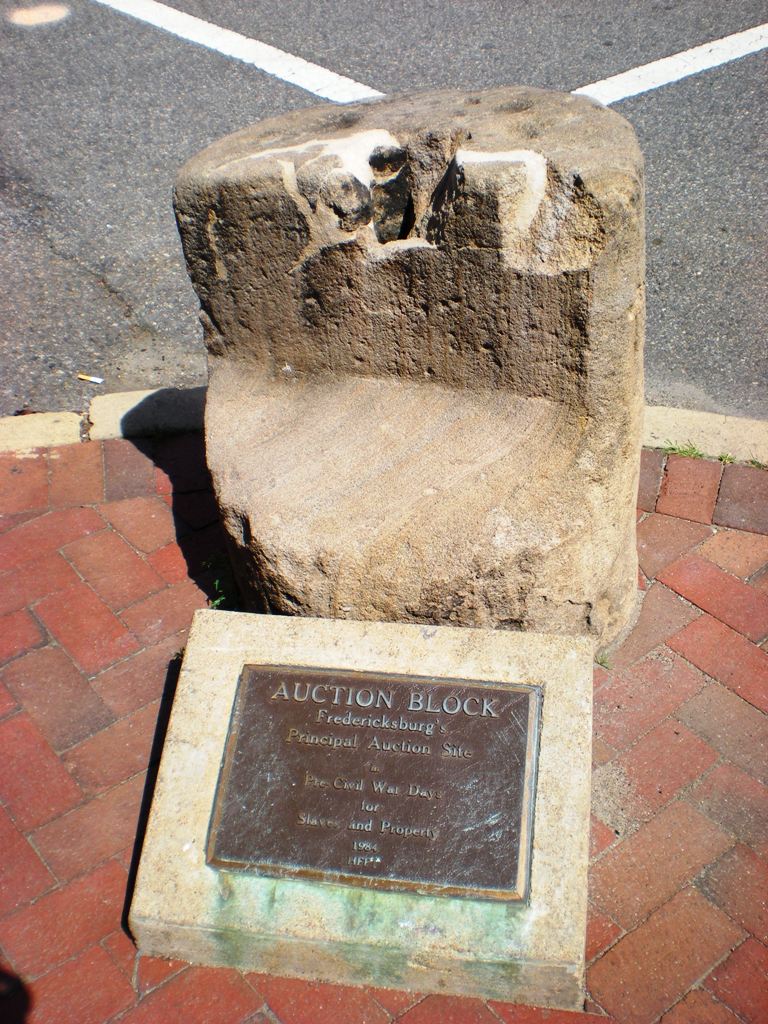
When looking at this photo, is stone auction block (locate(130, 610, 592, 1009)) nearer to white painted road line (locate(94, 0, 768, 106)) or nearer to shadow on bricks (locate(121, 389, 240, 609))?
shadow on bricks (locate(121, 389, 240, 609))

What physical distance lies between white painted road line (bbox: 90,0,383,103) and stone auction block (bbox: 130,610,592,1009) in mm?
4227

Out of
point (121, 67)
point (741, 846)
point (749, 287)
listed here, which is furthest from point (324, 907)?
point (121, 67)

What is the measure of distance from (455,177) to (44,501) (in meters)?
1.78

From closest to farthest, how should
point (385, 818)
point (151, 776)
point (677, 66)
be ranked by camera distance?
1. point (385, 818)
2. point (151, 776)
3. point (677, 66)

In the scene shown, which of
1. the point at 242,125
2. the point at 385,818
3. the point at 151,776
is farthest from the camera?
the point at 242,125

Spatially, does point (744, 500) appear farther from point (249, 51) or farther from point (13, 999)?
point (249, 51)

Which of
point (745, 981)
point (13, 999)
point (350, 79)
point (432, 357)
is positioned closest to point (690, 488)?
point (432, 357)

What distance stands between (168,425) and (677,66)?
13.0 feet

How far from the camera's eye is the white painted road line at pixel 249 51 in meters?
5.79

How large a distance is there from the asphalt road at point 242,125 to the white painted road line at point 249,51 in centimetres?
9

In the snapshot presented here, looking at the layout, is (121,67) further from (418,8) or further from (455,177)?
(455,177)

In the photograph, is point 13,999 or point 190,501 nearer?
point 13,999

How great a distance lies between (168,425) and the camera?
368 cm

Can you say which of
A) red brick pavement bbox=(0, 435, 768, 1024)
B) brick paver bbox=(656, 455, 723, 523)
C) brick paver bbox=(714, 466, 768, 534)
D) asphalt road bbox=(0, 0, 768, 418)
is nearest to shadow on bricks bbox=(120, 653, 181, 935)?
red brick pavement bbox=(0, 435, 768, 1024)
